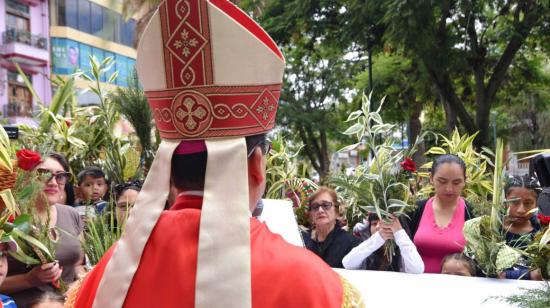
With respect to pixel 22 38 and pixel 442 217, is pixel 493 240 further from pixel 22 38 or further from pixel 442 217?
pixel 22 38

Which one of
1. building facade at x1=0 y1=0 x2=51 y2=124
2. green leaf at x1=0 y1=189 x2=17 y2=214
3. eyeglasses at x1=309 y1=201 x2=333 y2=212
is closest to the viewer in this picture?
green leaf at x1=0 y1=189 x2=17 y2=214

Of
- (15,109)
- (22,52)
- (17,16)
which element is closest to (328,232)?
(15,109)

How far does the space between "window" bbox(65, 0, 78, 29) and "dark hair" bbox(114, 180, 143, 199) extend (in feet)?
92.3

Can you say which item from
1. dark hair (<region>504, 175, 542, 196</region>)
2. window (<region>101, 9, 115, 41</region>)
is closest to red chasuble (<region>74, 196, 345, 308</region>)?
window (<region>101, 9, 115, 41</region>)

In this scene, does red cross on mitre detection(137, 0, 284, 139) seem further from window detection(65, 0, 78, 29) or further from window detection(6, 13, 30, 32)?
window detection(65, 0, 78, 29)

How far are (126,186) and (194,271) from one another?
8.70 ft

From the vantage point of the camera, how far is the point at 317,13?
13023 mm

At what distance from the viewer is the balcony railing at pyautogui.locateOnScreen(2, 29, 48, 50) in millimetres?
26891

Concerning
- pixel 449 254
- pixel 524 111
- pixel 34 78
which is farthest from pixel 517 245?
pixel 34 78

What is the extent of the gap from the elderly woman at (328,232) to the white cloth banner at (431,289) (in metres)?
1.35

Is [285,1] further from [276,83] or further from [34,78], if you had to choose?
[34,78]

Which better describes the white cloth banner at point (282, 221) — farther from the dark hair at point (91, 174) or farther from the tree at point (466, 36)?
the tree at point (466, 36)

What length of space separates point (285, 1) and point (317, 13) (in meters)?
0.89

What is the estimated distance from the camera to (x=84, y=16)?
30.9 m
